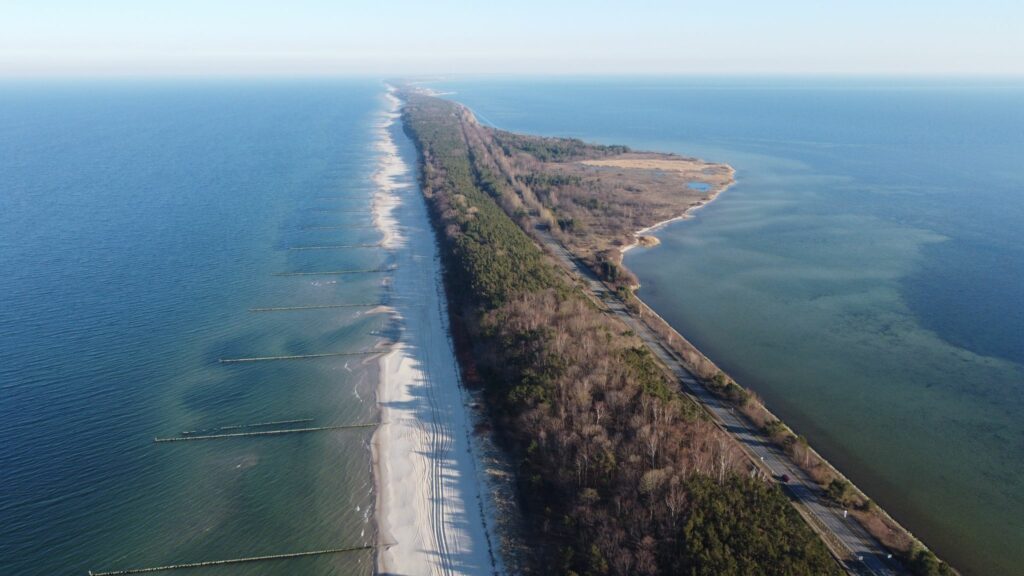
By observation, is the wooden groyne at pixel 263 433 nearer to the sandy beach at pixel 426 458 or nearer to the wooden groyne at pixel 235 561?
the sandy beach at pixel 426 458

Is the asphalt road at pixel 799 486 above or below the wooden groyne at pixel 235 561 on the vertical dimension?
above

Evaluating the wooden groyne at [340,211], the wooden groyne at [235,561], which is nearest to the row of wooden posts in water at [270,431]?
the wooden groyne at [235,561]

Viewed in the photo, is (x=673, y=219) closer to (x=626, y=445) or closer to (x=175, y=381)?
(x=626, y=445)

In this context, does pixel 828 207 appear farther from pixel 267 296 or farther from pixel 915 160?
pixel 267 296

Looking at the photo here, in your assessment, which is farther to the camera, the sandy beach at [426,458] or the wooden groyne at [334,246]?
the wooden groyne at [334,246]

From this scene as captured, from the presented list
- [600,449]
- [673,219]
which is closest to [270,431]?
[600,449]

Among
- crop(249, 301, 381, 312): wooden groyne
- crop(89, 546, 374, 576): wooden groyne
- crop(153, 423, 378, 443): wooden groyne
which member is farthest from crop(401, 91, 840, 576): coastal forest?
crop(89, 546, 374, 576): wooden groyne

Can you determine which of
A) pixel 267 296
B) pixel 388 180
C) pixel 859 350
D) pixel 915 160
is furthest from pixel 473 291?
pixel 915 160

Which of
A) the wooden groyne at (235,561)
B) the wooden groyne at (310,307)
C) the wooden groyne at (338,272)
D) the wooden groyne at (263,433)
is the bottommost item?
the wooden groyne at (235,561)
